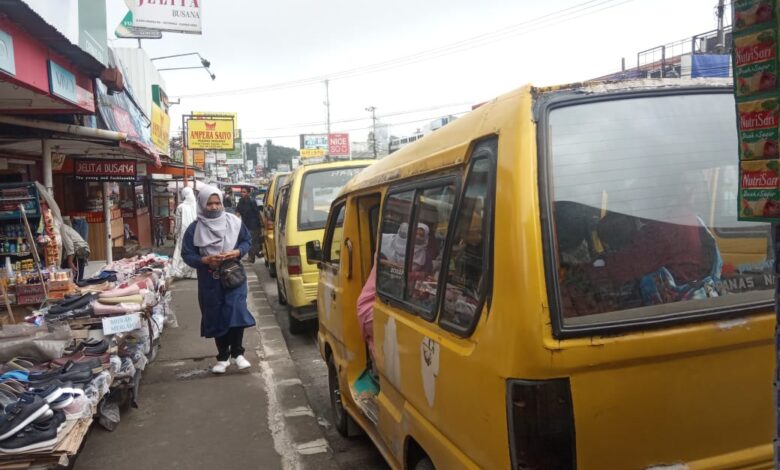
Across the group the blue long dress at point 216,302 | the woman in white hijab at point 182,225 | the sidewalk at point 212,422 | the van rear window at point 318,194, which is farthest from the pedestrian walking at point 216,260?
the woman in white hijab at point 182,225

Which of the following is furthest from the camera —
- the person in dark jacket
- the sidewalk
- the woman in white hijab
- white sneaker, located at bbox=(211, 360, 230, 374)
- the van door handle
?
the person in dark jacket

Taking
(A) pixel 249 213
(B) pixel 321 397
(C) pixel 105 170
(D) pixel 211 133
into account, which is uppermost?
(D) pixel 211 133

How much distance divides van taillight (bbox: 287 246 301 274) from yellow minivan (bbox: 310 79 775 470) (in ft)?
15.4

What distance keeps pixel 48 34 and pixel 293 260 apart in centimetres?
348

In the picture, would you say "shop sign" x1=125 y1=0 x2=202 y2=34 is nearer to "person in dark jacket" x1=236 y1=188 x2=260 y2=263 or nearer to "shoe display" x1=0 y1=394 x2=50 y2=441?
"person in dark jacket" x1=236 y1=188 x2=260 y2=263

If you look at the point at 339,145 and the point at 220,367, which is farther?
the point at 339,145

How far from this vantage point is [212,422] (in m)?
4.45

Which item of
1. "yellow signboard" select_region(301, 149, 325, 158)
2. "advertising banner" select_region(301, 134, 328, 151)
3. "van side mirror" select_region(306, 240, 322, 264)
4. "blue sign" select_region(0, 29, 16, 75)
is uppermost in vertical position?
"advertising banner" select_region(301, 134, 328, 151)

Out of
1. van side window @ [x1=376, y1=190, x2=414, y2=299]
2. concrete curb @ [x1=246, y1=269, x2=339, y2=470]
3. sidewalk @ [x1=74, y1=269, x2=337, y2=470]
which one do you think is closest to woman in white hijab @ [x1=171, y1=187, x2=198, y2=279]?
concrete curb @ [x1=246, y1=269, x2=339, y2=470]

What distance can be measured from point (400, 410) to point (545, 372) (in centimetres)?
117

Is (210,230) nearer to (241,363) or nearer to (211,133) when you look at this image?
(241,363)

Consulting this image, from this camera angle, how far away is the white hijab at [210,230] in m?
Result: 5.21

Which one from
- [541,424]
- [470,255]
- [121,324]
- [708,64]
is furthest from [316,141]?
[541,424]

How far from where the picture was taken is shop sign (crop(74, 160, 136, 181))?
8.95 meters
